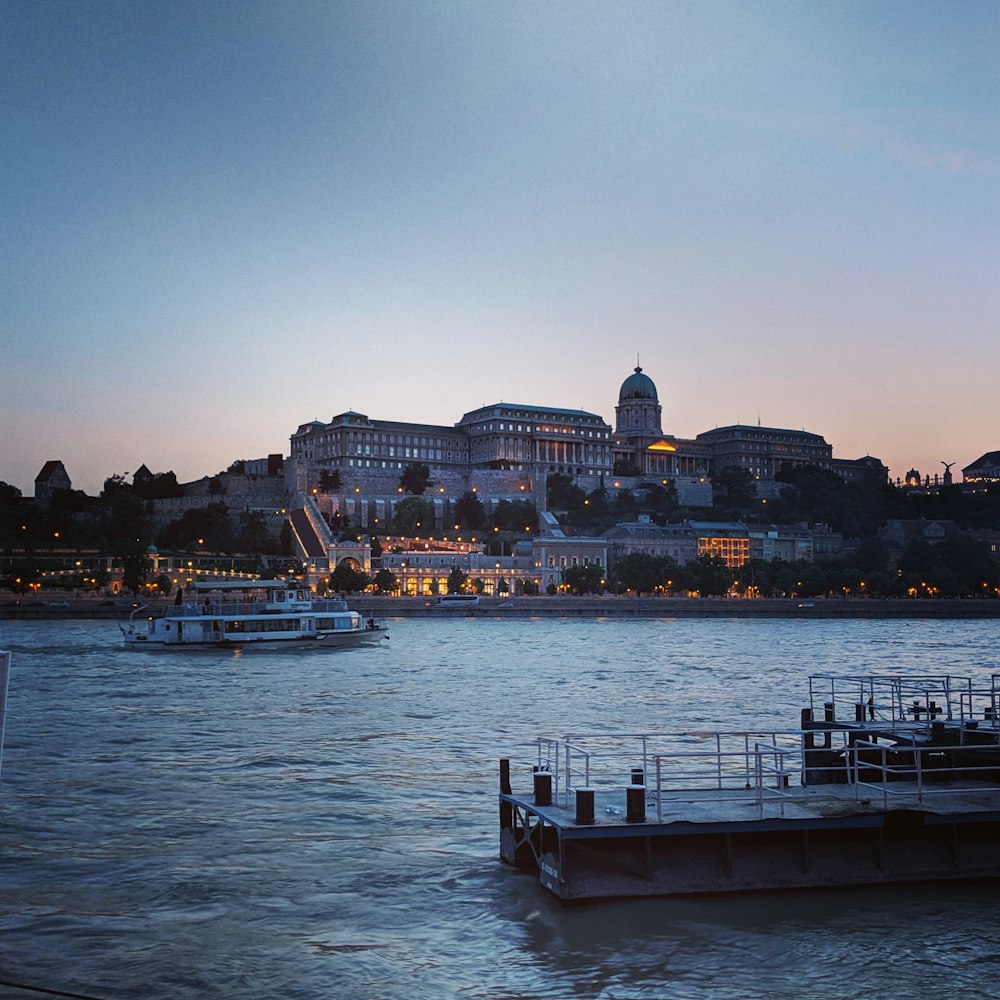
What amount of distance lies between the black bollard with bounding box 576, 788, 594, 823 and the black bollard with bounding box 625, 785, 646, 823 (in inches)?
18.9

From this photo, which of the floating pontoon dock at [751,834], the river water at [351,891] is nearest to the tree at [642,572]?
the river water at [351,891]

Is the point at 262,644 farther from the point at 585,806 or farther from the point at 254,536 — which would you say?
the point at 254,536

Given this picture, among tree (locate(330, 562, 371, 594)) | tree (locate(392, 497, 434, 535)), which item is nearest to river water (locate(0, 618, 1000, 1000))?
tree (locate(330, 562, 371, 594))

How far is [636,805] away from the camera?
47.1ft

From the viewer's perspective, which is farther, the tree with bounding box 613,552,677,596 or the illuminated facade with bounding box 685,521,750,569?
the illuminated facade with bounding box 685,521,750,569

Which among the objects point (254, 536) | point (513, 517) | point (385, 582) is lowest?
point (385, 582)

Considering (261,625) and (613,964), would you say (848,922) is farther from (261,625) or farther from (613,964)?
(261,625)

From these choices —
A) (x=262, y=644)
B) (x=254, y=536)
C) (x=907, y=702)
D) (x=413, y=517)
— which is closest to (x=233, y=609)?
(x=262, y=644)

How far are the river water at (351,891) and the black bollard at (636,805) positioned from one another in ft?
3.28

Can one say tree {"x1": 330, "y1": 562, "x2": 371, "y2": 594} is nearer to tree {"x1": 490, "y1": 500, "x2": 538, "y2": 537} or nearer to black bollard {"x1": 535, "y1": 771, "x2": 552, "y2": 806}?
→ tree {"x1": 490, "y1": 500, "x2": 538, "y2": 537}

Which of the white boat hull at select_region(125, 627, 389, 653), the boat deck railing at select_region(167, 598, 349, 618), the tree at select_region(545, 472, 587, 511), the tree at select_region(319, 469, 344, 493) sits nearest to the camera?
the white boat hull at select_region(125, 627, 389, 653)

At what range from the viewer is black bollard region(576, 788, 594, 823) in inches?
559

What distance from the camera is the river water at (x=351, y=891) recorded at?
504 inches

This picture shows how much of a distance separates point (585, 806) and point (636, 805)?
2.05 feet
